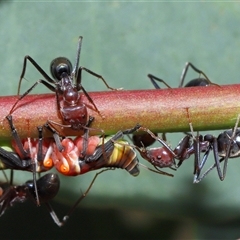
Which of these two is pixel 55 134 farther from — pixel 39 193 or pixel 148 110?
pixel 39 193

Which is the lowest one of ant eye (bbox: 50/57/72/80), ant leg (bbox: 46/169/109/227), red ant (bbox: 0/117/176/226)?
ant leg (bbox: 46/169/109/227)

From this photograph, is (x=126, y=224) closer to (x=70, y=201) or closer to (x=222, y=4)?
(x=70, y=201)

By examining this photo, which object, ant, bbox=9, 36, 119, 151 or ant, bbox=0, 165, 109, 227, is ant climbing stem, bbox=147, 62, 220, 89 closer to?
ant, bbox=9, 36, 119, 151

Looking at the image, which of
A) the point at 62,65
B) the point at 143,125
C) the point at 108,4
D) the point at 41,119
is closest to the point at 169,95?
the point at 143,125

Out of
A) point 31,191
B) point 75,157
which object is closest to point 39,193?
point 31,191

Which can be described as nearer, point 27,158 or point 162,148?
point 27,158

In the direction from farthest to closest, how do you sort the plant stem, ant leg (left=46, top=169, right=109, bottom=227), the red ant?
ant leg (left=46, top=169, right=109, bottom=227) → the red ant → the plant stem

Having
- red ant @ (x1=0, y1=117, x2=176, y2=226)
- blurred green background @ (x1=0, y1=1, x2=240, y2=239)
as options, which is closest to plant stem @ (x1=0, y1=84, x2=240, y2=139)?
red ant @ (x1=0, y1=117, x2=176, y2=226)
